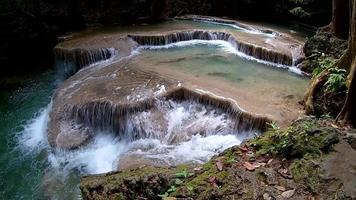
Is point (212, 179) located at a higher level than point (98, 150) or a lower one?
higher

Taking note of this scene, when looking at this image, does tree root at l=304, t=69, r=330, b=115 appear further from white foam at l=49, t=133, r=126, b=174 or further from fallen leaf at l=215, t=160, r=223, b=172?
fallen leaf at l=215, t=160, r=223, b=172

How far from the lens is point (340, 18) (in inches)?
418

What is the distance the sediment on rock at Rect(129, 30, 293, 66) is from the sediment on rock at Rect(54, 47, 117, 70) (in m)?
1.49

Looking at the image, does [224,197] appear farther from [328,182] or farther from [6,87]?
[6,87]

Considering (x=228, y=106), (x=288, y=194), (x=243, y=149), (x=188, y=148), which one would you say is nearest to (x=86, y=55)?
(x=228, y=106)

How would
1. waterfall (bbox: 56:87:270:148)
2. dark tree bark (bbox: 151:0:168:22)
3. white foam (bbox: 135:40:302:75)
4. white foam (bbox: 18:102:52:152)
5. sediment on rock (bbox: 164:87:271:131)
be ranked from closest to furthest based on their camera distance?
sediment on rock (bbox: 164:87:271:131) < waterfall (bbox: 56:87:270:148) < white foam (bbox: 18:102:52:152) < white foam (bbox: 135:40:302:75) < dark tree bark (bbox: 151:0:168:22)

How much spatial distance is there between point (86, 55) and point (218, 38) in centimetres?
472

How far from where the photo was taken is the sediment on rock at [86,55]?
39.0 feet

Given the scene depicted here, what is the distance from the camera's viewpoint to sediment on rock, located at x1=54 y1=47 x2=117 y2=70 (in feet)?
39.0

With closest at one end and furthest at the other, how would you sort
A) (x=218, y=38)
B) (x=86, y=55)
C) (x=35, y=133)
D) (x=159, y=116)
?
(x=159, y=116)
(x=35, y=133)
(x=86, y=55)
(x=218, y=38)

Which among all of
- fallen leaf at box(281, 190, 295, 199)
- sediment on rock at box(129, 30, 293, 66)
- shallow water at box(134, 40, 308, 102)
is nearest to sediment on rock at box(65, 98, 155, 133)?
shallow water at box(134, 40, 308, 102)

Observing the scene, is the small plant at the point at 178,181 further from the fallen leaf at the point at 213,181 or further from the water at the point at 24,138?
the water at the point at 24,138

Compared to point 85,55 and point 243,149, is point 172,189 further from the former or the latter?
point 85,55

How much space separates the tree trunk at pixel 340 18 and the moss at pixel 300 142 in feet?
22.5
